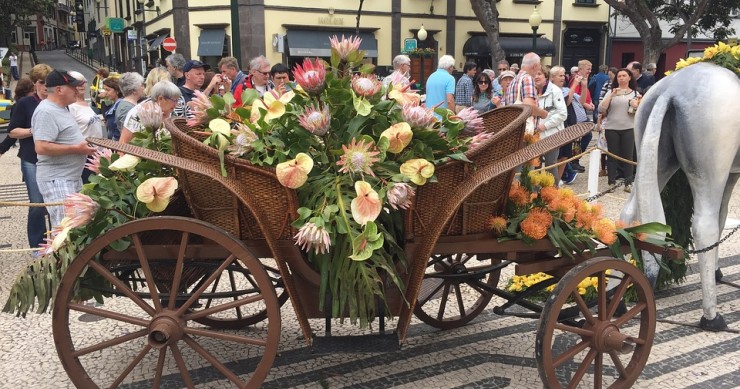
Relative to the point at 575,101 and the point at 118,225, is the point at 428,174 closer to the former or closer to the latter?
the point at 118,225

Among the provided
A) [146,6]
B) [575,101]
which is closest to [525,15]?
[146,6]

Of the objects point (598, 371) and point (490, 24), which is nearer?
point (598, 371)

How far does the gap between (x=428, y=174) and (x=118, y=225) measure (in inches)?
53.9

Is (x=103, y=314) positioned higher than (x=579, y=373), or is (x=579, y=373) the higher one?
(x=103, y=314)

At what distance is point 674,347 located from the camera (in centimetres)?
375

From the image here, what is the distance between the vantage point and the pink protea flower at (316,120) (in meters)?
2.63

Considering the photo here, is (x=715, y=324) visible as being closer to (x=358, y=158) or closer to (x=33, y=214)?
(x=358, y=158)

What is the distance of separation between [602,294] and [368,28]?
2373cm

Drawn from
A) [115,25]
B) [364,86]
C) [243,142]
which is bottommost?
[243,142]

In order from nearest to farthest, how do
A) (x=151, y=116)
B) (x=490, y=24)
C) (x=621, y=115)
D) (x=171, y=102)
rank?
1. (x=151, y=116)
2. (x=171, y=102)
3. (x=621, y=115)
4. (x=490, y=24)

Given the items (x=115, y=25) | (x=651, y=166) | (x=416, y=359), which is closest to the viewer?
(x=416, y=359)

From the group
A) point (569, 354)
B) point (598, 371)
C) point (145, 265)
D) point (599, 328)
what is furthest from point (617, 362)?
point (145, 265)

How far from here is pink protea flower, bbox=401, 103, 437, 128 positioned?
277cm

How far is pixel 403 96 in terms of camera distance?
9.63ft
